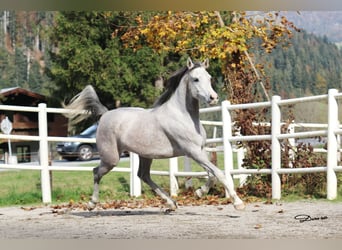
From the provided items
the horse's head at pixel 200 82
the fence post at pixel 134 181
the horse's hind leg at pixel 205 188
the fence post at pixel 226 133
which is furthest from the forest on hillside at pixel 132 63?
the horse's head at pixel 200 82

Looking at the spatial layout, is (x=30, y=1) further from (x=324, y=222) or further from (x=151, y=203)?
(x=324, y=222)

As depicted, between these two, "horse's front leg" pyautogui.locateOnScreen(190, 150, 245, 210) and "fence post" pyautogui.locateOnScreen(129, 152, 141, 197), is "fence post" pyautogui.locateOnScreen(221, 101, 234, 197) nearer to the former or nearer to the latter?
"fence post" pyautogui.locateOnScreen(129, 152, 141, 197)

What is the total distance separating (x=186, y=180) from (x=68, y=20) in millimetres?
5000

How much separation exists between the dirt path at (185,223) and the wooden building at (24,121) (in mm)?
7364

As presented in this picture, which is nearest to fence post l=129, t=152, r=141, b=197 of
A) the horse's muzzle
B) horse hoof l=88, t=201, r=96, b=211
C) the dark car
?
horse hoof l=88, t=201, r=96, b=211

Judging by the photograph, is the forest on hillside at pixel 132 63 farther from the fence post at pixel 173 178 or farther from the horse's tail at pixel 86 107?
the horse's tail at pixel 86 107

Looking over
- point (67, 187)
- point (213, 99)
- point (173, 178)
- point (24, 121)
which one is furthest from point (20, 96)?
point (213, 99)

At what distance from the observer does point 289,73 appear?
39.0 ft

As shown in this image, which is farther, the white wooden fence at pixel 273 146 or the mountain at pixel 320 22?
the mountain at pixel 320 22

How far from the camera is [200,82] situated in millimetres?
5602

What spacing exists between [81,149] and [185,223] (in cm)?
819

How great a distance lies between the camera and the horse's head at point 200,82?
5.52 meters

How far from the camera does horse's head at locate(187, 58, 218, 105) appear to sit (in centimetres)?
552

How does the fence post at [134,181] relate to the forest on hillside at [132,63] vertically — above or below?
below
